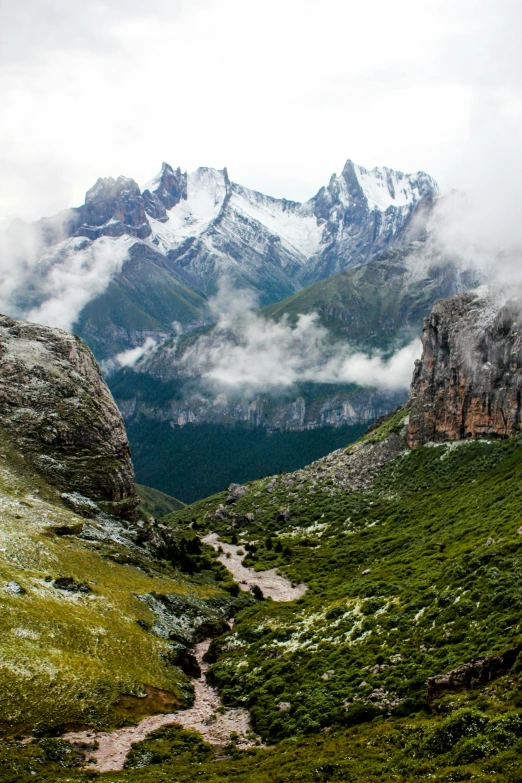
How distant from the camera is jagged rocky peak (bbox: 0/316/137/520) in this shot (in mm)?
96375

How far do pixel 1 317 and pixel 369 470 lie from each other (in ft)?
318

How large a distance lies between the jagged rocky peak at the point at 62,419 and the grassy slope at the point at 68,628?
10.4 meters

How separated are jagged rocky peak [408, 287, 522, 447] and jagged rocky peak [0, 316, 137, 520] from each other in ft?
262

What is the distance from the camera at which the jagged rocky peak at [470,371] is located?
131875mm

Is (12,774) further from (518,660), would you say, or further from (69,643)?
(518,660)

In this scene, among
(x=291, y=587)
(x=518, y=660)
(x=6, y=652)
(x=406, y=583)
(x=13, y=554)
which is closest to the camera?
(x=518, y=660)

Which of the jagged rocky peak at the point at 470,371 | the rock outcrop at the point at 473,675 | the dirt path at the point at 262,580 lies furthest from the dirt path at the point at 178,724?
the jagged rocky peak at the point at 470,371

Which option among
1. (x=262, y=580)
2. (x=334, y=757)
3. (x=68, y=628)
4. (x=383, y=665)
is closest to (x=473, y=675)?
(x=334, y=757)

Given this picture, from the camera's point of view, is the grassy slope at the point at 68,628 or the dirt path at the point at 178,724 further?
the grassy slope at the point at 68,628

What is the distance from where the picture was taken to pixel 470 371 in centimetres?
14338

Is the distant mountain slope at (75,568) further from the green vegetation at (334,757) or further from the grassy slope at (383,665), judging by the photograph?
the grassy slope at (383,665)


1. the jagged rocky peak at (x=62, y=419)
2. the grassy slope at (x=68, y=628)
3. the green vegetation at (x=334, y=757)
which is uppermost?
the jagged rocky peak at (x=62, y=419)

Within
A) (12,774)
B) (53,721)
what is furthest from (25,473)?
(12,774)

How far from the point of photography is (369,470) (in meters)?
156
